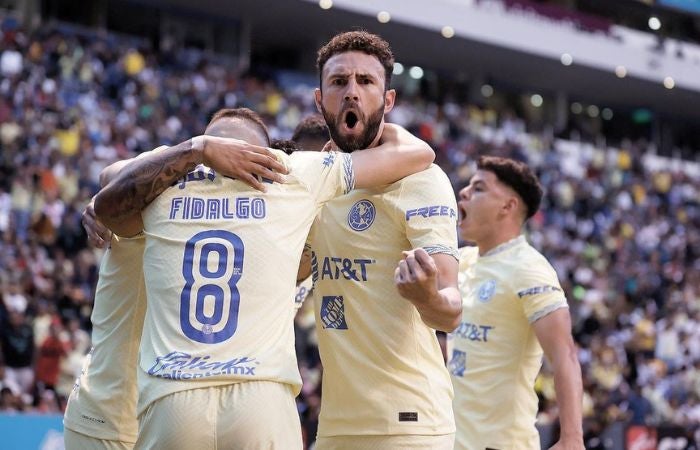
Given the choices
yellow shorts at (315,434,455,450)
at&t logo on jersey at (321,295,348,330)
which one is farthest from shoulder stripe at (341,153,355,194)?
yellow shorts at (315,434,455,450)

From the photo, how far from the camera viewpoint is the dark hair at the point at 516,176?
6.92 meters

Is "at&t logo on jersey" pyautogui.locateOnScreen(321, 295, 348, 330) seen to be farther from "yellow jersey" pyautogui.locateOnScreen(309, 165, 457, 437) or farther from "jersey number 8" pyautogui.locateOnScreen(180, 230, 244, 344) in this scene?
"jersey number 8" pyautogui.locateOnScreen(180, 230, 244, 344)

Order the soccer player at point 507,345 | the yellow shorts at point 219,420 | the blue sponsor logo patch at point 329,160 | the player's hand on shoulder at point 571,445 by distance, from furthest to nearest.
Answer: the soccer player at point 507,345 < the player's hand on shoulder at point 571,445 < the blue sponsor logo patch at point 329,160 < the yellow shorts at point 219,420

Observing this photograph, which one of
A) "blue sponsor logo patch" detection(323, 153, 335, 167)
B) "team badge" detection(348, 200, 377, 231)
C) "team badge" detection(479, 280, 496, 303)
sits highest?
"blue sponsor logo patch" detection(323, 153, 335, 167)

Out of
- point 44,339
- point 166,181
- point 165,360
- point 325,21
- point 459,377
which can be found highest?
point 325,21

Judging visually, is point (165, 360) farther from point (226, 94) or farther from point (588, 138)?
point (588, 138)

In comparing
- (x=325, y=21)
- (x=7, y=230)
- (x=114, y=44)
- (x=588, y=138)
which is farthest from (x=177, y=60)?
(x=588, y=138)

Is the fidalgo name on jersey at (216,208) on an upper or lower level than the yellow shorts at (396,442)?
upper

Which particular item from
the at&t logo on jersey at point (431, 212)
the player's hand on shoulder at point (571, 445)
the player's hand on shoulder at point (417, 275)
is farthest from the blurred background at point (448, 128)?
the player's hand on shoulder at point (417, 275)

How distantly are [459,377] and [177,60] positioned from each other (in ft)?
62.1

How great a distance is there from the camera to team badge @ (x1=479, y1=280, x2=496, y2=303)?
642 centimetres

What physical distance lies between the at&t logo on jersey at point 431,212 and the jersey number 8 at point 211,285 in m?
1.12

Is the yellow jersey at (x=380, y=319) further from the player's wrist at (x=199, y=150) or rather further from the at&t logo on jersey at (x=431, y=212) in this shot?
the player's wrist at (x=199, y=150)

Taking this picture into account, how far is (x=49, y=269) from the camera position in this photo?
14961 millimetres
